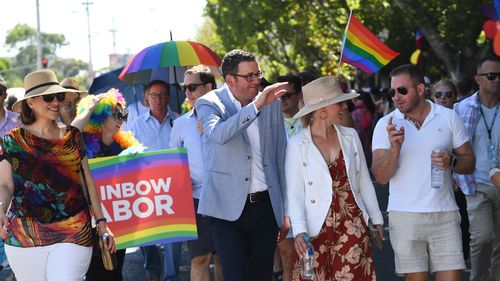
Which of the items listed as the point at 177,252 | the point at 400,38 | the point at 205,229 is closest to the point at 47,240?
the point at 205,229

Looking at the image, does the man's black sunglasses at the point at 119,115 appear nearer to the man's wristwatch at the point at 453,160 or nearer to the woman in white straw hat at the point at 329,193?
the woman in white straw hat at the point at 329,193

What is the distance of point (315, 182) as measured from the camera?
5902mm

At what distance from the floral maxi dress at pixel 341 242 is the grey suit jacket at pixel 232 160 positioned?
45 cm

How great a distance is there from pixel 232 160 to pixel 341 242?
2.93 ft

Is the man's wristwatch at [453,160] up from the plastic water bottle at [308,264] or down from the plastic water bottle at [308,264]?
up

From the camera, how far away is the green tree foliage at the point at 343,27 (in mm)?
23094

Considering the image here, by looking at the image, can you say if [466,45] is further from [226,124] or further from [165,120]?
[226,124]

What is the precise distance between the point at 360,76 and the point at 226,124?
36.5 meters

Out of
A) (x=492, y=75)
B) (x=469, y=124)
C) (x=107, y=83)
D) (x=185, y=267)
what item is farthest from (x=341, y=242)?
(x=107, y=83)

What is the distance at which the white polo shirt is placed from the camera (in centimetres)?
625

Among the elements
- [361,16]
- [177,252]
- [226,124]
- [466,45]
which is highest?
[361,16]

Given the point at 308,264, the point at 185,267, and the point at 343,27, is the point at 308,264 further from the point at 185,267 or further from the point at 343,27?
the point at 343,27

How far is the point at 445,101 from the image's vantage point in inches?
369

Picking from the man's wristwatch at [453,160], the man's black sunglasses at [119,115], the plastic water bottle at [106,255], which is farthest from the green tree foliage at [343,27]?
the plastic water bottle at [106,255]
